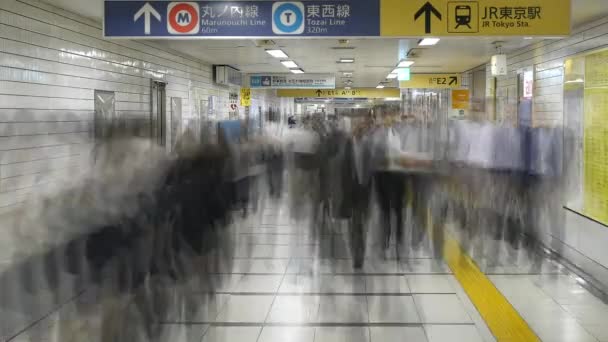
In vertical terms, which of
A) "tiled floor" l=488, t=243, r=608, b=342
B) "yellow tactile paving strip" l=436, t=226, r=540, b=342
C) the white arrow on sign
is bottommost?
"tiled floor" l=488, t=243, r=608, b=342

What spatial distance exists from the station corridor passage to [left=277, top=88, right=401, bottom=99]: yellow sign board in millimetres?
17775

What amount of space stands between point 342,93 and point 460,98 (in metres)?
9.04

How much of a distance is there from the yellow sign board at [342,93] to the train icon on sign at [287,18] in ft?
58.0

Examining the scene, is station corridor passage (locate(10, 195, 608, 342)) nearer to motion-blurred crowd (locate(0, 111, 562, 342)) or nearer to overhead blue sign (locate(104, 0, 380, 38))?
motion-blurred crowd (locate(0, 111, 562, 342))

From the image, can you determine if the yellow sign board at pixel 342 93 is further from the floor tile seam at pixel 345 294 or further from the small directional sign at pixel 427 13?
the floor tile seam at pixel 345 294

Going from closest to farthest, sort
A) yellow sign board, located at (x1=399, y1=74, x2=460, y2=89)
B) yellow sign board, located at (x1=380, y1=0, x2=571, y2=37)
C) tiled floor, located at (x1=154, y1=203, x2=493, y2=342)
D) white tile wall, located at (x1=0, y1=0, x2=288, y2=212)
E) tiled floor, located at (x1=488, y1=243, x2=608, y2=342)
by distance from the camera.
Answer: white tile wall, located at (x1=0, y1=0, x2=288, y2=212) → tiled floor, located at (x1=154, y1=203, x2=493, y2=342) → tiled floor, located at (x1=488, y1=243, x2=608, y2=342) → yellow sign board, located at (x1=380, y1=0, x2=571, y2=37) → yellow sign board, located at (x1=399, y1=74, x2=460, y2=89)

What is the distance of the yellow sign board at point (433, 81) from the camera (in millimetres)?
16891

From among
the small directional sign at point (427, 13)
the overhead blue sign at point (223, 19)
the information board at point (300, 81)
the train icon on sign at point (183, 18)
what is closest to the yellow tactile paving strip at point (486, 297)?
the small directional sign at point (427, 13)

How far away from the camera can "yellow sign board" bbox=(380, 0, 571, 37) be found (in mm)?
5984

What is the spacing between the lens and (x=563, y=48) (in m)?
8.68

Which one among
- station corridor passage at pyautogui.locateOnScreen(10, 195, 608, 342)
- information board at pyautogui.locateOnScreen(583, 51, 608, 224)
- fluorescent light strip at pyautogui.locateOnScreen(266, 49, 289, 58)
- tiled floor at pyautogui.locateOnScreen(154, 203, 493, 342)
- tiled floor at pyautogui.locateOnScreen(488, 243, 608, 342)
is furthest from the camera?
fluorescent light strip at pyautogui.locateOnScreen(266, 49, 289, 58)

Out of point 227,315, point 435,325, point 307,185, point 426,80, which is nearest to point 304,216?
point 307,185

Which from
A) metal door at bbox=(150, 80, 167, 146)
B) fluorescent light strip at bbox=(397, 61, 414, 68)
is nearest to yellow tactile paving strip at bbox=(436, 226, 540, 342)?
metal door at bbox=(150, 80, 167, 146)

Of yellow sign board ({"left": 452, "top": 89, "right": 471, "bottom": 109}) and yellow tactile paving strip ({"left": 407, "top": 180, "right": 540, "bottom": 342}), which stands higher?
yellow sign board ({"left": 452, "top": 89, "right": 471, "bottom": 109})
